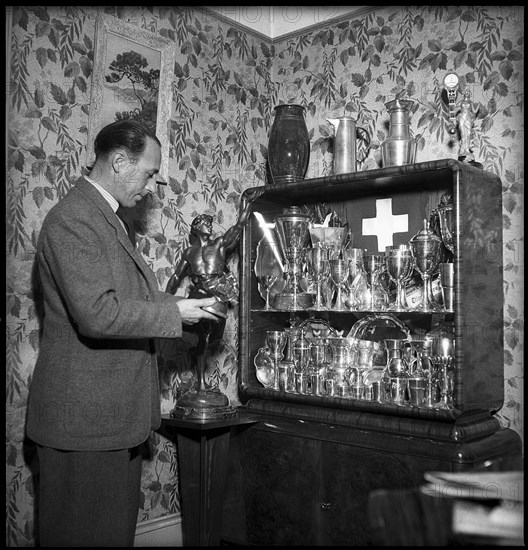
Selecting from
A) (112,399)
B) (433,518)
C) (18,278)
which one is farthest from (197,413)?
(433,518)

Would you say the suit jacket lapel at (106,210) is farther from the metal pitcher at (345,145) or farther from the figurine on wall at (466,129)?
the figurine on wall at (466,129)

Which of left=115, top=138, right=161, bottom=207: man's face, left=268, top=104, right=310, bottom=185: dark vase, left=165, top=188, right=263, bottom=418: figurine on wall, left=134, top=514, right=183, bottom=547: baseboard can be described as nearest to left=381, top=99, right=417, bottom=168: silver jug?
left=268, top=104, right=310, bottom=185: dark vase

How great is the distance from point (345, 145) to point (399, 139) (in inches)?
10.8

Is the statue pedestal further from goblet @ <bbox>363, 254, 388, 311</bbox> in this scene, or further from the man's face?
the man's face

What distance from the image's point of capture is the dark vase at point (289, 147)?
2998 millimetres

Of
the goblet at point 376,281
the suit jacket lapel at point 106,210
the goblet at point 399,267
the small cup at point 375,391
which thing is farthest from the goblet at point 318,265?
the suit jacket lapel at point 106,210

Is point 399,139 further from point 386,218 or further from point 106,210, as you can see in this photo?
point 106,210

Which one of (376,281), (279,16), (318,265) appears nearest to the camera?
(376,281)

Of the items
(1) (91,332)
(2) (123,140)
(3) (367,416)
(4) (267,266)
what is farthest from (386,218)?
(1) (91,332)

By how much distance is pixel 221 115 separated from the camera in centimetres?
335

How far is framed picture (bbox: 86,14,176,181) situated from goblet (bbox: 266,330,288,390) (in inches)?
34.6

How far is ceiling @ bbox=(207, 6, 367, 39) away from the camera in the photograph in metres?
3.31

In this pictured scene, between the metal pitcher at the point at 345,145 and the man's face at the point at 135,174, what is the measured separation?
90 cm

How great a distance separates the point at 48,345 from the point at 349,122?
159 centimetres
